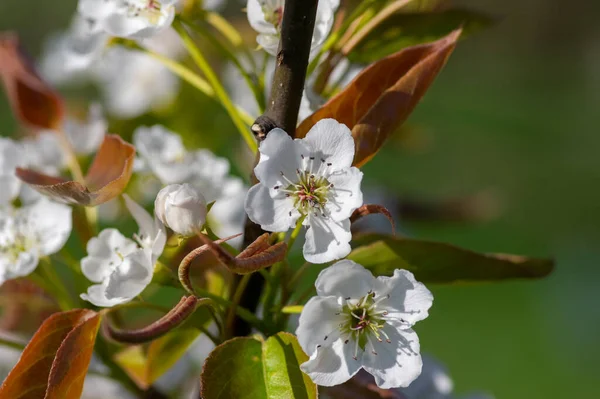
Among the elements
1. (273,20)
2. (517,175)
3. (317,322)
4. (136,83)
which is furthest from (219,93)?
(517,175)

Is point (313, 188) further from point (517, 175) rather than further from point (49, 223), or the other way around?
point (517, 175)

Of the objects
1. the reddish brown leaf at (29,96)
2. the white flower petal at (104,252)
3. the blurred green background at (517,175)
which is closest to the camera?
the white flower petal at (104,252)

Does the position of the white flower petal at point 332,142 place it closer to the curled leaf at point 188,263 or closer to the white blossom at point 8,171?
the curled leaf at point 188,263

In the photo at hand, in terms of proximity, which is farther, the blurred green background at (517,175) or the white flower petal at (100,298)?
the blurred green background at (517,175)

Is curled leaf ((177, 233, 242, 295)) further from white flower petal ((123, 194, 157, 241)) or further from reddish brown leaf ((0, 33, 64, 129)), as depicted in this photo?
reddish brown leaf ((0, 33, 64, 129))

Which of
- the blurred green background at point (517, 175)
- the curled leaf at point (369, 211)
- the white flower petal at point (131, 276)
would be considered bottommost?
the blurred green background at point (517, 175)

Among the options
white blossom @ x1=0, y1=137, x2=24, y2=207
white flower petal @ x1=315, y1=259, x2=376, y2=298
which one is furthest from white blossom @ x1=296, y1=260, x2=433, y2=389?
white blossom @ x1=0, y1=137, x2=24, y2=207

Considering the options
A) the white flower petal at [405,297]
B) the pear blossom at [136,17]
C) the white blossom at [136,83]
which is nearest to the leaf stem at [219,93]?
the pear blossom at [136,17]
